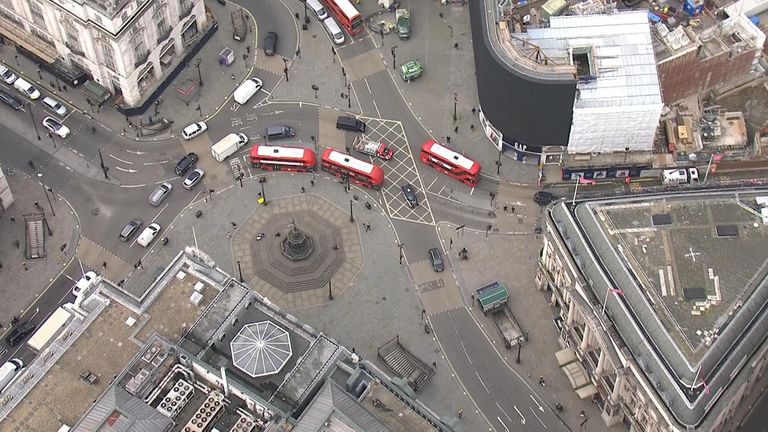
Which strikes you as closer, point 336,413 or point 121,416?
point 336,413

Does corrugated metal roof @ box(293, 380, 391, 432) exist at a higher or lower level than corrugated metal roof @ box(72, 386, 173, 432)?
higher

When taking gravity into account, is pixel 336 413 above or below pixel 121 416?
above

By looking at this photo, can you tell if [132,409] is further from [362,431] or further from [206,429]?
[362,431]

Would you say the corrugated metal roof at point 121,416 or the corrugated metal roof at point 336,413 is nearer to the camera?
the corrugated metal roof at point 336,413

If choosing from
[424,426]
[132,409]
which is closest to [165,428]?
[132,409]

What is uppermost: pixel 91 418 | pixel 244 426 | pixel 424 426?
pixel 424 426
